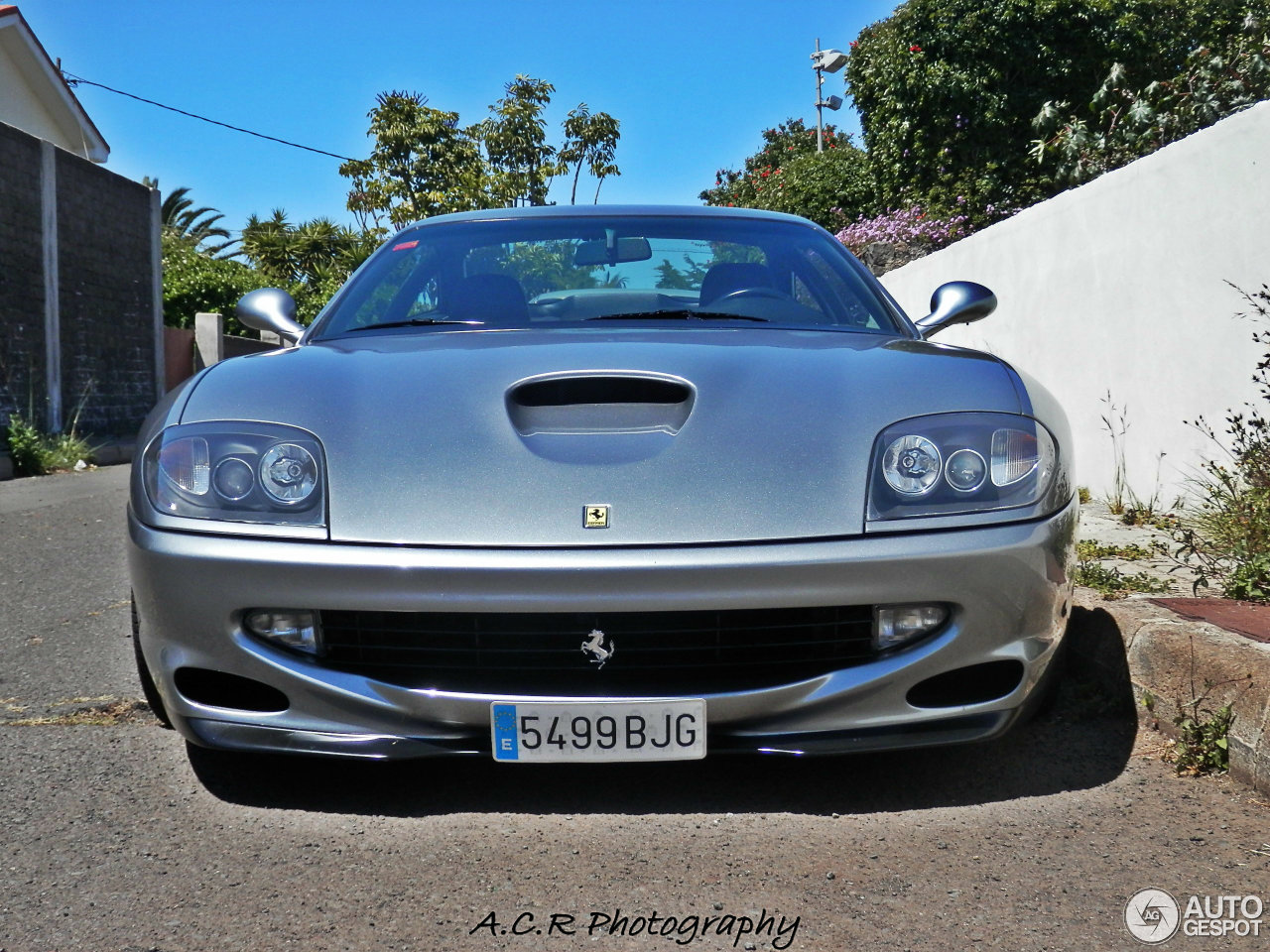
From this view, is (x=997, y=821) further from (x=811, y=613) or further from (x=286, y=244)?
(x=286, y=244)

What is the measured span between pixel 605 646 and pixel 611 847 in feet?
1.25

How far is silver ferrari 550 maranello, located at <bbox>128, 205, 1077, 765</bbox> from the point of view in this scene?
2.29 m

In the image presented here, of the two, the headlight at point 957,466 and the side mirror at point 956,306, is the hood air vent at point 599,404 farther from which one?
the side mirror at point 956,306

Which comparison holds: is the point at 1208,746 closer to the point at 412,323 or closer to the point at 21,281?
the point at 412,323

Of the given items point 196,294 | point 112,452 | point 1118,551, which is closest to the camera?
point 1118,551

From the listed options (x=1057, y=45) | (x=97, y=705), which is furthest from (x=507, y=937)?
(x=1057, y=45)

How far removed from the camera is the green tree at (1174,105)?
10.2 metres

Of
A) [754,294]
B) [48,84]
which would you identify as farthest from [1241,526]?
[48,84]

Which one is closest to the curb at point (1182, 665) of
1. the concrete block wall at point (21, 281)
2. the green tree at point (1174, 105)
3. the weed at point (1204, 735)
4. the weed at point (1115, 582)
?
the weed at point (1204, 735)

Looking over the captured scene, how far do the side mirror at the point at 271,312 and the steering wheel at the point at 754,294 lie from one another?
122 centimetres

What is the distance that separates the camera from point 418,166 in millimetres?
31500

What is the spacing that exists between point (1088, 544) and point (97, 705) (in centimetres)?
350

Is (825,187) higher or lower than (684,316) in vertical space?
higher

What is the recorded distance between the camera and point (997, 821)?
8.18ft
